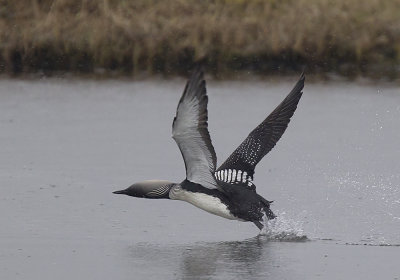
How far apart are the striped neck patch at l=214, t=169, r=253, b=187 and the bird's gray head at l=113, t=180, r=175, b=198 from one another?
0.50 metres

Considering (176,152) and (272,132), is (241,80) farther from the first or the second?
(272,132)

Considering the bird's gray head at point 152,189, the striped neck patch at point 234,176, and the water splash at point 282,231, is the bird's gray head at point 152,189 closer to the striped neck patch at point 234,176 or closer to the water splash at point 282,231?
the striped neck patch at point 234,176

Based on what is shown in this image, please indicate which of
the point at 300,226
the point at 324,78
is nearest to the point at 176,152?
the point at 300,226

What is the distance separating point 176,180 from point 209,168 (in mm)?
2294

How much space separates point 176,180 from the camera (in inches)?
408

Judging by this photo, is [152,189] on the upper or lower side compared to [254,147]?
lower

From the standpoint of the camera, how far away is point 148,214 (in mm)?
9008

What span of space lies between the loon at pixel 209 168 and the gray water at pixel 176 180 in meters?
0.23

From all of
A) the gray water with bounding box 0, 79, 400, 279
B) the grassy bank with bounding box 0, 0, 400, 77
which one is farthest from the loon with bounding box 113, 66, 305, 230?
the grassy bank with bounding box 0, 0, 400, 77

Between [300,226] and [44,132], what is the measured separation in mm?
4766

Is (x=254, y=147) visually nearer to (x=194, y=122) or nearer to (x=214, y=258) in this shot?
(x=194, y=122)

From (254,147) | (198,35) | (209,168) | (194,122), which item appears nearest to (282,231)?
(209,168)

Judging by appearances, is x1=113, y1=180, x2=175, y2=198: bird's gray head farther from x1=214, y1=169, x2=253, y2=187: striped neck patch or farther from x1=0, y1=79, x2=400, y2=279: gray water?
x1=214, y1=169, x2=253, y2=187: striped neck patch

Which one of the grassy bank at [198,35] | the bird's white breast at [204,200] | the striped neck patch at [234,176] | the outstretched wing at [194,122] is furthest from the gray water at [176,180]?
the grassy bank at [198,35]
